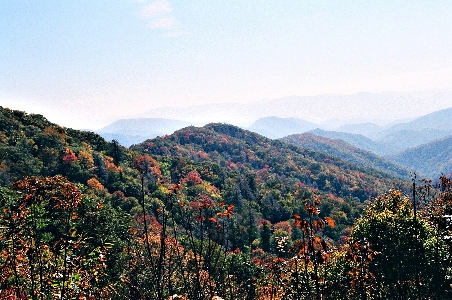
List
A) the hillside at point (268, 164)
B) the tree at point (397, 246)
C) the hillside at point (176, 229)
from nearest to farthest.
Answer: the hillside at point (176, 229) → the tree at point (397, 246) → the hillside at point (268, 164)

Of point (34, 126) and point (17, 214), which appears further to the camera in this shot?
point (34, 126)

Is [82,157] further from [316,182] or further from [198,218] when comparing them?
[316,182]

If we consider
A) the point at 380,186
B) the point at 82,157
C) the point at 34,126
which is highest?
the point at 34,126

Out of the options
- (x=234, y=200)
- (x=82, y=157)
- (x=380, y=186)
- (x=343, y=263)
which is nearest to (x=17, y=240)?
(x=343, y=263)

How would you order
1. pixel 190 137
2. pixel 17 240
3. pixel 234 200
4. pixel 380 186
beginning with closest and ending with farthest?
pixel 17 240 → pixel 234 200 → pixel 380 186 → pixel 190 137

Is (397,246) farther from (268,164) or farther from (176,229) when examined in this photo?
(268,164)

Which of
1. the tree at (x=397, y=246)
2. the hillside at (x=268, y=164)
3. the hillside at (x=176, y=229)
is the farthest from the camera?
the hillside at (x=268, y=164)

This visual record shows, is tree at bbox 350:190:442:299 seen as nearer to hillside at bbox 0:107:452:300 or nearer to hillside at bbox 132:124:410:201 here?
hillside at bbox 0:107:452:300

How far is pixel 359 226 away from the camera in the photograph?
2373 centimetres

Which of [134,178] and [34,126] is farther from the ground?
[34,126]

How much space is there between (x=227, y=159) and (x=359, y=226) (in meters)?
158

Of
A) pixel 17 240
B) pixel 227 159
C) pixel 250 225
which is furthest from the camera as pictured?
pixel 227 159

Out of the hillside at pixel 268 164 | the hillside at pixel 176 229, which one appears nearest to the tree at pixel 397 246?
the hillside at pixel 176 229

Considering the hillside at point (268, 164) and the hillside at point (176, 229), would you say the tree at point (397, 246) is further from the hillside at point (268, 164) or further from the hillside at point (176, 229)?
the hillside at point (268, 164)
